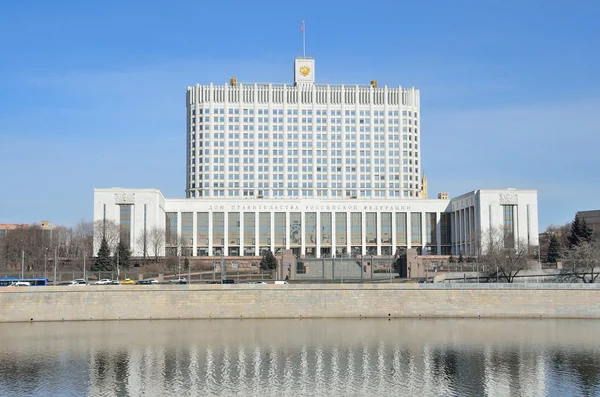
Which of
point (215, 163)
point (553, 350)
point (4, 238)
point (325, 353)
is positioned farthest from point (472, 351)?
point (215, 163)

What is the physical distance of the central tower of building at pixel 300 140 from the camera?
162500 millimetres

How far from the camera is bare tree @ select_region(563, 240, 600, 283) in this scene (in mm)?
87875

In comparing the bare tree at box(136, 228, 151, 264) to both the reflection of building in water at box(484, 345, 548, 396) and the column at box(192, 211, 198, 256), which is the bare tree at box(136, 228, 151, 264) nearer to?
the column at box(192, 211, 198, 256)

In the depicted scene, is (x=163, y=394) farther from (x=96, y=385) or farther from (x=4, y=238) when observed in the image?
(x=4, y=238)

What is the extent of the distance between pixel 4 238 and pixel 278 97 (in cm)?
6658

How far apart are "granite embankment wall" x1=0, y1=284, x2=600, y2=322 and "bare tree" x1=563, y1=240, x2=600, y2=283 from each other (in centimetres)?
1454

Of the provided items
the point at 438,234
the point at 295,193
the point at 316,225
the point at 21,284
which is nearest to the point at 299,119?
the point at 295,193

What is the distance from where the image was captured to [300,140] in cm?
16475

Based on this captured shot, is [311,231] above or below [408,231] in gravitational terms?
above

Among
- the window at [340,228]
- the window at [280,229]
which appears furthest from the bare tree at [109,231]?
the window at [340,228]

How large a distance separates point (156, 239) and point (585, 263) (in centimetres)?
7010

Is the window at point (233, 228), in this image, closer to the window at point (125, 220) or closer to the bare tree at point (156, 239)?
the bare tree at point (156, 239)

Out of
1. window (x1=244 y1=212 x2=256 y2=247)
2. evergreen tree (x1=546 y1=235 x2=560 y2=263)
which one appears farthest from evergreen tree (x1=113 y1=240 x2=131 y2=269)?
evergreen tree (x1=546 y1=235 x2=560 y2=263)

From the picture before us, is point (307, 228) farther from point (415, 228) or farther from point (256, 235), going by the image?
point (415, 228)
